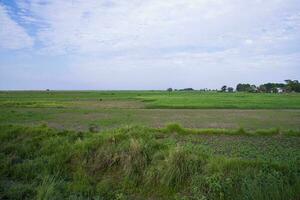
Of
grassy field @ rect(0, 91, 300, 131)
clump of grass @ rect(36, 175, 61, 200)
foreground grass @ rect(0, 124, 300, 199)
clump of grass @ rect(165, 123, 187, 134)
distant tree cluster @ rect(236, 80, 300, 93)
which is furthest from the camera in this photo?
distant tree cluster @ rect(236, 80, 300, 93)

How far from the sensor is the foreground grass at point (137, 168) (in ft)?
23.2

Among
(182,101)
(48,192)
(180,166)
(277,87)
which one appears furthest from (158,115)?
(277,87)

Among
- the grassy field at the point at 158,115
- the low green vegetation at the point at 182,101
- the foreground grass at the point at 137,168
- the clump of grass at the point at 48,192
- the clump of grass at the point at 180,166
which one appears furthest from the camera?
the low green vegetation at the point at 182,101

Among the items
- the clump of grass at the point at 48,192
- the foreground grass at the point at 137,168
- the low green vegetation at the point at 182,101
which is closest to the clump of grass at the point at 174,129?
the foreground grass at the point at 137,168

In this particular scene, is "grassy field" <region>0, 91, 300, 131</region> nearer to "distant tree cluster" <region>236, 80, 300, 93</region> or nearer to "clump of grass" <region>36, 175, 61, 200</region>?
"clump of grass" <region>36, 175, 61, 200</region>

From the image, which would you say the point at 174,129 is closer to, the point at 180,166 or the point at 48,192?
the point at 180,166

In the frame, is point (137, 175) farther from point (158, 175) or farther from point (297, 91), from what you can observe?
point (297, 91)

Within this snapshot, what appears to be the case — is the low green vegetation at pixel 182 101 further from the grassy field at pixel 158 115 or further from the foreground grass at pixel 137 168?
the foreground grass at pixel 137 168

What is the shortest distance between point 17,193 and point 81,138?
4331mm

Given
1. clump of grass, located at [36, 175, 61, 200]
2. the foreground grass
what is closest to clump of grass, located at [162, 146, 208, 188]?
the foreground grass

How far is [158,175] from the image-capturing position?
8.36m

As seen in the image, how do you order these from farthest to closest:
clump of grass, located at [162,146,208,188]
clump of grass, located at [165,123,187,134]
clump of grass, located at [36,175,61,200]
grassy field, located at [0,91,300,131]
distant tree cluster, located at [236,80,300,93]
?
1. distant tree cluster, located at [236,80,300,93]
2. grassy field, located at [0,91,300,131]
3. clump of grass, located at [165,123,187,134]
4. clump of grass, located at [162,146,208,188]
5. clump of grass, located at [36,175,61,200]

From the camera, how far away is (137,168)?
352 inches

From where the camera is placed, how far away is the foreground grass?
23.2 ft
